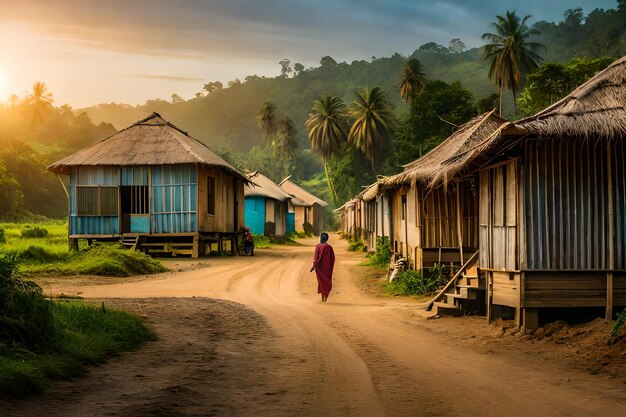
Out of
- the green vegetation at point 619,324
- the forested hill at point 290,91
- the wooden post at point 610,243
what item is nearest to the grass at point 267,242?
the wooden post at point 610,243

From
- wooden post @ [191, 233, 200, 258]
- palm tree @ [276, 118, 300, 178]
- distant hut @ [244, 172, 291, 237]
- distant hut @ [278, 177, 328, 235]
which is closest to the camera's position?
wooden post @ [191, 233, 200, 258]

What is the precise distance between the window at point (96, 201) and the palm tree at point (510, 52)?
3616cm

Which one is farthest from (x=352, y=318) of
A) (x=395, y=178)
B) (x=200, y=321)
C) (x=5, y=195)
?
(x=5, y=195)

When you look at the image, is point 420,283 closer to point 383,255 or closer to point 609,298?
point 609,298

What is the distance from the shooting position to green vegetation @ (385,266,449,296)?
15.6 metres

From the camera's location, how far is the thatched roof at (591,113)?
9383 mm

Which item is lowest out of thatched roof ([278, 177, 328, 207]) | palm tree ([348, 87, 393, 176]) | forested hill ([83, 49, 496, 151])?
thatched roof ([278, 177, 328, 207])

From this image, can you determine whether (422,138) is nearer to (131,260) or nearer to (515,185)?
(131,260)

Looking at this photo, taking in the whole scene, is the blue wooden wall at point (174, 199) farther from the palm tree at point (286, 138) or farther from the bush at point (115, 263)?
the palm tree at point (286, 138)

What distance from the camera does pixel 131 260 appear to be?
20594 mm

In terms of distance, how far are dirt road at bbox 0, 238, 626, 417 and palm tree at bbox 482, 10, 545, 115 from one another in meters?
44.8

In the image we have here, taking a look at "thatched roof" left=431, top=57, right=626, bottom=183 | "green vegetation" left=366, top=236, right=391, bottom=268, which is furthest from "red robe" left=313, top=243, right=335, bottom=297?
"green vegetation" left=366, top=236, right=391, bottom=268

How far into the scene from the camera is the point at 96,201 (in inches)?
1046

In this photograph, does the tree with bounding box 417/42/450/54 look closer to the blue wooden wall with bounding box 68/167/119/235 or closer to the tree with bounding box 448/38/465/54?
the tree with bounding box 448/38/465/54
